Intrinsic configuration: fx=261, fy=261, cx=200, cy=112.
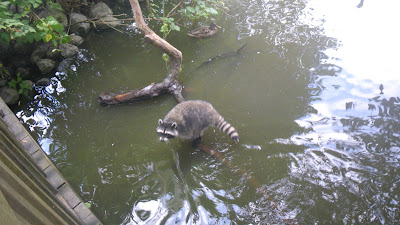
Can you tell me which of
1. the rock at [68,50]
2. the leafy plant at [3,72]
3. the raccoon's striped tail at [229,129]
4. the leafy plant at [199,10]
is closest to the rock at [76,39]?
the rock at [68,50]

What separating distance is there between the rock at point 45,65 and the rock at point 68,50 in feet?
1.28

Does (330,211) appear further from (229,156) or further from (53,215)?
(53,215)

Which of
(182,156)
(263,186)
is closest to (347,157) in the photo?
(263,186)

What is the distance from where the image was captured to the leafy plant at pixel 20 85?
5.18 m

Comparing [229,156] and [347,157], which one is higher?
[229,156]

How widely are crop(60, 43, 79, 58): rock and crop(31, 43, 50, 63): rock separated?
0.34 metres

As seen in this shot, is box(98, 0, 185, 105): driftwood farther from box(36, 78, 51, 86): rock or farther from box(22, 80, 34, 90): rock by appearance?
box(22, 80, 34, 90): rock

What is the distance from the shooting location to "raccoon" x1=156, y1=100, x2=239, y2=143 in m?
4.03

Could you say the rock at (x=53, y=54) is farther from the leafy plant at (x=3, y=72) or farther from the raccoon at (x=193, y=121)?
the raccoon at (x=193, y=121)

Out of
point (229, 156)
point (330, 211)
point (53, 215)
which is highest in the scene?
point (53, 215)

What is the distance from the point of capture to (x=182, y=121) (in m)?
4.08

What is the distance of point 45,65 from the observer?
5.78 meters

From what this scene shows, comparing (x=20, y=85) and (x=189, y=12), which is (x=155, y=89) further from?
(x=20, y=85)

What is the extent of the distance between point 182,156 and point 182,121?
0.56 meters
